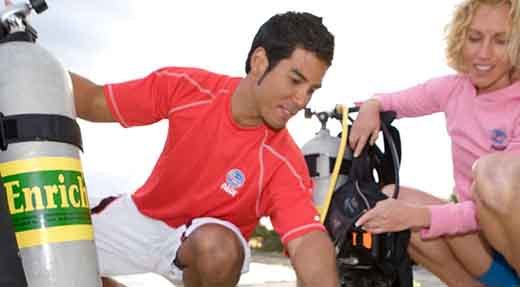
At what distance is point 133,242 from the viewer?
283 cm

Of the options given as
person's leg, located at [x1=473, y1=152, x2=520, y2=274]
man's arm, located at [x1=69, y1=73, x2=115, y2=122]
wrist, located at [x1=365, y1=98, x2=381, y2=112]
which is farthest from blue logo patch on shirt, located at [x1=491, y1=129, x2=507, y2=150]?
man's arm, located at [x1=69, y1=73, x2=115, y2=122]

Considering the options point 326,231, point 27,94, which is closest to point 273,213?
point 326,231

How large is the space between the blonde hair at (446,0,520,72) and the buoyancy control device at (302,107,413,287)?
13.1 inches

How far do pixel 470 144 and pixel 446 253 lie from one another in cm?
41

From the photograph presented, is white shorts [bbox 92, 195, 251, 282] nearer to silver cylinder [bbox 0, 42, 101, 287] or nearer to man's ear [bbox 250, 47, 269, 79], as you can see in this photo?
man's ear [bbox 250, 47, 269, 79]

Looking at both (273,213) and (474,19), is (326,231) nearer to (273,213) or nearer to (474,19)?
(273,213)

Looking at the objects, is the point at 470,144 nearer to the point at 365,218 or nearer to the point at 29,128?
the point at 365,218

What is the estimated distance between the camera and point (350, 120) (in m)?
2.91

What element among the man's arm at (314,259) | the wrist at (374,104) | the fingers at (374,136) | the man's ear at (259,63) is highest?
the man's ear at (259,63)

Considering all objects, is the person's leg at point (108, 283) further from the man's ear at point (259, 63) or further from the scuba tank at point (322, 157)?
the man's ear at point (259, 63)

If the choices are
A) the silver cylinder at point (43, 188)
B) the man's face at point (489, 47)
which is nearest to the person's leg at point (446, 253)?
the man's face at point (489, 47)

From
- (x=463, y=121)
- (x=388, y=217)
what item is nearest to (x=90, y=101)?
(x=388, y=217)

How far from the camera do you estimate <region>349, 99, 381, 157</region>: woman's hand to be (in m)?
2.77

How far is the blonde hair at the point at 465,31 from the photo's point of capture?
266 cm
